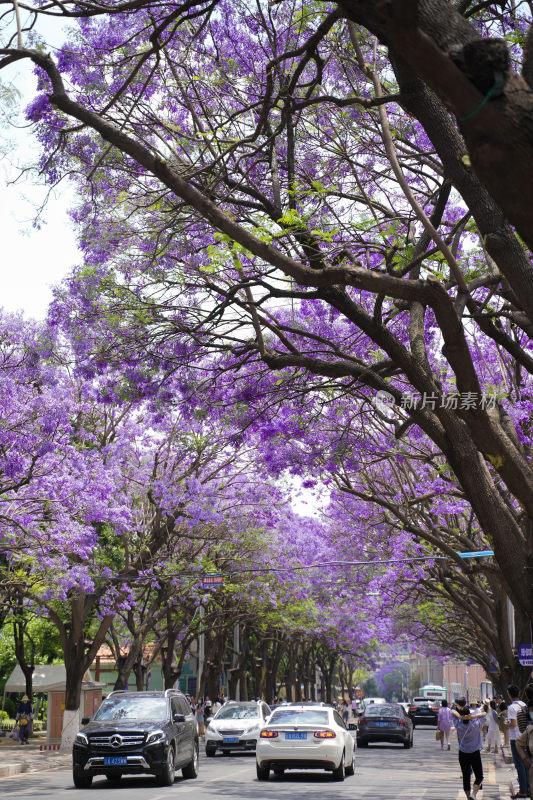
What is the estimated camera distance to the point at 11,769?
62.5 feet

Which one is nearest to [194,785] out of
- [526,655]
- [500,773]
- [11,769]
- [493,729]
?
[11,769]

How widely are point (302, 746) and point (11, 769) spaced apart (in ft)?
19.8

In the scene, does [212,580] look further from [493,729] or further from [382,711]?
[493,729]

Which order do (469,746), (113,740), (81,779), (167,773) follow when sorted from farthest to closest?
(167,773), (81,779), (113,740), (469,746)

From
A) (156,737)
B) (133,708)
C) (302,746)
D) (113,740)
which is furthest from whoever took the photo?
(302,746)

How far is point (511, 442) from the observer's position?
852 centimetres

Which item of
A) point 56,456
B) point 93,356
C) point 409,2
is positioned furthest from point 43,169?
point 56,456

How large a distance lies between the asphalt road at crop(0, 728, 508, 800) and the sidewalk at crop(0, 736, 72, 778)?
55cm

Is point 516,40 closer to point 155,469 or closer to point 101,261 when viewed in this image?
point 101,261

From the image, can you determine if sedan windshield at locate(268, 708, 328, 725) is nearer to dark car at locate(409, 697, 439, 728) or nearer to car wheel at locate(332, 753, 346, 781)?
car wheel at locate(332, 753, 346, 781)

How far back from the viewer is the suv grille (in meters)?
14.7

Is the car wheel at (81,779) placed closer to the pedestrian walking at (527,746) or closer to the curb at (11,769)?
the curb at (11,769)

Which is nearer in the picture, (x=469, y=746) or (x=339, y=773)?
(x=469, y=746)

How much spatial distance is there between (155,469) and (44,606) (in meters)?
4.29
